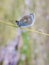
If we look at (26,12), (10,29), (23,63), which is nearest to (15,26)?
(10,29)

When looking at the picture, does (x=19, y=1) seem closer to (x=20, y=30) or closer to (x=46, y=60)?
(x=20, y=30)
